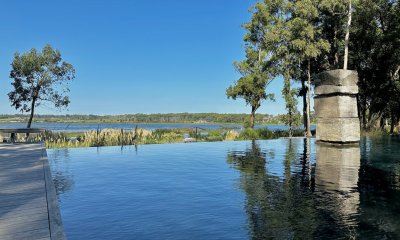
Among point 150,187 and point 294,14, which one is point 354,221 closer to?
point 150,187

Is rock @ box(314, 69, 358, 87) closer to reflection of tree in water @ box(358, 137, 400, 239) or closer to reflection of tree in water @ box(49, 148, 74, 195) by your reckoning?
reflection of tree in water @ box(358, 137, 400, 239)

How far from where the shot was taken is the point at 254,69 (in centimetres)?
2986

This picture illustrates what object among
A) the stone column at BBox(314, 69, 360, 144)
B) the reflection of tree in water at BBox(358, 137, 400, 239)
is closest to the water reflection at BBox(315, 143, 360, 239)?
the reflection of tree in water at BBox(358, 137, 400, 239)

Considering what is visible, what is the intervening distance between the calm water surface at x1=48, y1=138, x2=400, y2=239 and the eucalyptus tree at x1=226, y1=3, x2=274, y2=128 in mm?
16579

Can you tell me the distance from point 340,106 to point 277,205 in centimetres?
1294

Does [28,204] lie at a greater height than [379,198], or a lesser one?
greater

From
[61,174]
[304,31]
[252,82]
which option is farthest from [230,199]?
[252,82]

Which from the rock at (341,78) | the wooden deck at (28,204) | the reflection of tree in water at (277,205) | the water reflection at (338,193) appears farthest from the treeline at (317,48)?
the wooden deck at (28,204)

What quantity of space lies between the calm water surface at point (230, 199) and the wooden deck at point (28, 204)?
0.43 meters

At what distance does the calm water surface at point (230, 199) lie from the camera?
5434 millimetres

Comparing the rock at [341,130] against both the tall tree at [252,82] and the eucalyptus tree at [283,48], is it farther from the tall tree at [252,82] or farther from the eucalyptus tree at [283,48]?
the tall tree at [252,82]

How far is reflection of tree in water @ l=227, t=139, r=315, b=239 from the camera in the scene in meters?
5.34

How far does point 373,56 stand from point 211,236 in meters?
28.6

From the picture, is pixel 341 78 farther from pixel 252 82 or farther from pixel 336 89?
pixel 252 82
